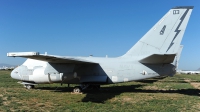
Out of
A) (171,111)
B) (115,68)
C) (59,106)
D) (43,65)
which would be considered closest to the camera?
(171,111)

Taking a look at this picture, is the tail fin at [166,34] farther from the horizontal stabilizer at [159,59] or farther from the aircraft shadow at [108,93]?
the aircraft shadow at [108,93]

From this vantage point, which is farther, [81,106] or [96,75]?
[96,75]

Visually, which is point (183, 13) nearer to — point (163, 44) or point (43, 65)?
point (163, 44)

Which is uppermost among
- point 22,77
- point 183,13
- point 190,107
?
point 183,13

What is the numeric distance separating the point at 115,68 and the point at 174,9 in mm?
5979

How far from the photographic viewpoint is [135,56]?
1580 centimetres

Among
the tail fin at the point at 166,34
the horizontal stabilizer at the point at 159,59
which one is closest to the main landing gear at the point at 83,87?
A: the tail fin at the point at 166,34

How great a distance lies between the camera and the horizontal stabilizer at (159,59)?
43.7ft

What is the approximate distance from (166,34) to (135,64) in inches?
121

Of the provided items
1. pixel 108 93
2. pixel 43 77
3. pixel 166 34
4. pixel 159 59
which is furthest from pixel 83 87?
pixel 166 34

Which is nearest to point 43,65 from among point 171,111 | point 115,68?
point 115,68

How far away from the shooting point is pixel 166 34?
14.8 m

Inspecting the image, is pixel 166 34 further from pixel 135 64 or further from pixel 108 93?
pixel 108 93

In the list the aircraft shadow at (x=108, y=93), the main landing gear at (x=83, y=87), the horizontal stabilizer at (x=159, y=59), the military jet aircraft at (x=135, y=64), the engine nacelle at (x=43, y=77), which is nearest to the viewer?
the aircraft shadow at (x=108, y=93)
